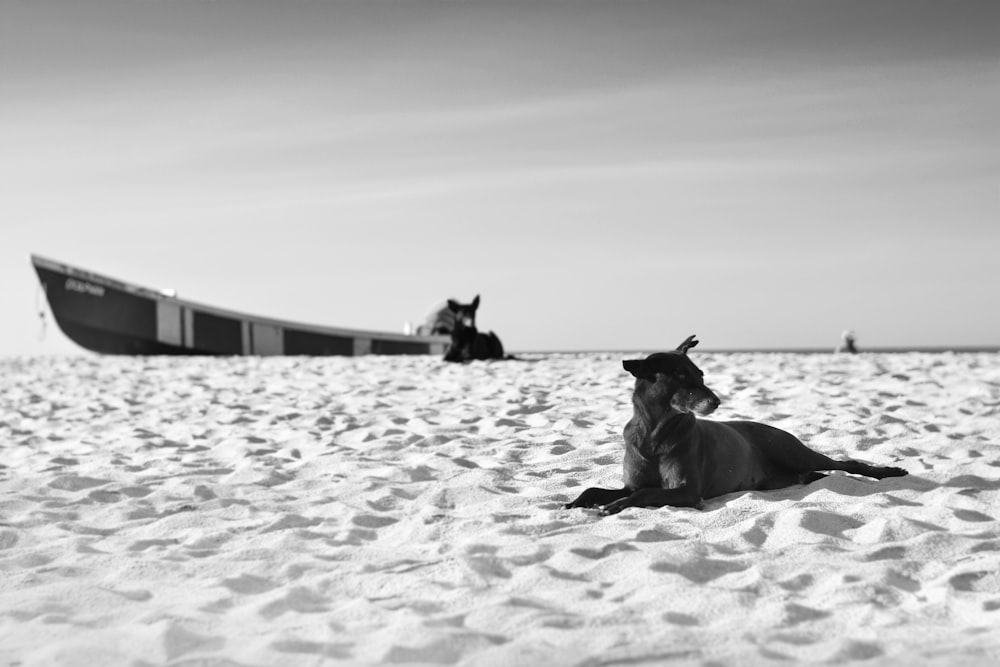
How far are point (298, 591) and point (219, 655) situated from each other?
63 cm

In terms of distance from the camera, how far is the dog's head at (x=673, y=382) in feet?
13.7

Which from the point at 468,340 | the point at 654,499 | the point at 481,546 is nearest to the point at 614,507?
the point at 654,499

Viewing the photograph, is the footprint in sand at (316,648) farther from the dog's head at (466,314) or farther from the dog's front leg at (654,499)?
the dog's head at (466,314)

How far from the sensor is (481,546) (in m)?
3.90

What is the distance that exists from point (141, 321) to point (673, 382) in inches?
677

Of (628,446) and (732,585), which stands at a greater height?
(628,446)

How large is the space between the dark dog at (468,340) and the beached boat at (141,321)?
792 cm

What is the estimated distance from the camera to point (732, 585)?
336cm

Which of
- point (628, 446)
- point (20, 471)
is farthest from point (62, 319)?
point (628, 446)

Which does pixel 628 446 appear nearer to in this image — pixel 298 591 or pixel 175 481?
pixel 298 591

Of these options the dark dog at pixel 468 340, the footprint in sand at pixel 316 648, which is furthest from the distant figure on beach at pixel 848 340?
the footprint in sand at pixel 316 648

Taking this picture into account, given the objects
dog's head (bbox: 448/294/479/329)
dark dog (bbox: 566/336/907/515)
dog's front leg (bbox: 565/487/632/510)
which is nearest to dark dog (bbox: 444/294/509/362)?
dog's head (bbox: 448/294/479/329)

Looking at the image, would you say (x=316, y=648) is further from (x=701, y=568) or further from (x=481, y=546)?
(x=701, y=568)

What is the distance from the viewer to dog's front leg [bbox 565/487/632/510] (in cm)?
455
